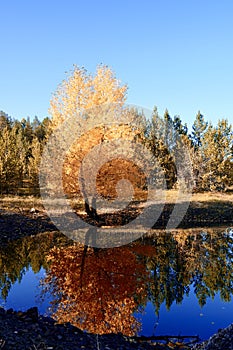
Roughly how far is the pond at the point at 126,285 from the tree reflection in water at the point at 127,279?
33 mm

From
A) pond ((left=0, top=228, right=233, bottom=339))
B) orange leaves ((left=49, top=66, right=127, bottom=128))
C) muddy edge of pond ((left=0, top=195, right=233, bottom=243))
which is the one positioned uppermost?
orange leaves ((left=49, top=66, right=127, bottom=128))

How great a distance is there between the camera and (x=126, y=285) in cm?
1395

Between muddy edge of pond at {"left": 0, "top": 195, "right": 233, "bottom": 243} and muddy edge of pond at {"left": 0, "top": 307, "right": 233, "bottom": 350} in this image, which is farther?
muddy edge of pond at {"left": 0, "top": 195, "right": 233, "bottom": 243}

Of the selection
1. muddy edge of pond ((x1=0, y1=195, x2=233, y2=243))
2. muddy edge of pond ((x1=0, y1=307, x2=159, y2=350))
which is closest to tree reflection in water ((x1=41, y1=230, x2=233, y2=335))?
muddy edge of pond ((x1=0, y1=307, x2=159, y2=350))

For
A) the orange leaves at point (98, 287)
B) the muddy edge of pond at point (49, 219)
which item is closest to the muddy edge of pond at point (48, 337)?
the orange leaves at point (98, 287)

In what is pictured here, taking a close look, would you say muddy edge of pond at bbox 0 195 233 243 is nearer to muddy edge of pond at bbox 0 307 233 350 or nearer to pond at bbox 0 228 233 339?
pond at bbox 0 228 233 339

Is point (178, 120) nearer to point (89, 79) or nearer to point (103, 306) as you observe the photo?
point (89, 79)

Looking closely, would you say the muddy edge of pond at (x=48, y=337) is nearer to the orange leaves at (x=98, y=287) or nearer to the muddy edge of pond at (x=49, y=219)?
the orange leaves at (x=98, y=287)

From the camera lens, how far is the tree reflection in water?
11.1 m

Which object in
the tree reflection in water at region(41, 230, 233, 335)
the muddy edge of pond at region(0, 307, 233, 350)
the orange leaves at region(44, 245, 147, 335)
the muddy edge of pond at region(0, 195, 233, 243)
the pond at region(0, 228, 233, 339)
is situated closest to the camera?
the muddy edge of pond at region(0, 307, 233, 350)

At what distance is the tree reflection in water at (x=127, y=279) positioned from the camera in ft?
36.4

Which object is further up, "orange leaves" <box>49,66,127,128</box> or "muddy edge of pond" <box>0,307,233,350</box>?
"orange leaves" <box>49,66,127,128</box>

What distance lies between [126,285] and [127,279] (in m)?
0.83

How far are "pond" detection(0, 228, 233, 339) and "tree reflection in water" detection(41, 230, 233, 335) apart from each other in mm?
33
